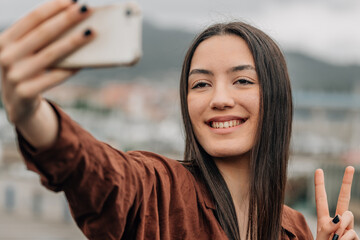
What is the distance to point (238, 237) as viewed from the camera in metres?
1.30

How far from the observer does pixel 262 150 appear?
1335mm

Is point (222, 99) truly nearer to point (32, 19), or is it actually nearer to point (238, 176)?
point (238, 176)

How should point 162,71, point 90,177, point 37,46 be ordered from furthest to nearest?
point 162,71 < point 90,177 < point 37,46

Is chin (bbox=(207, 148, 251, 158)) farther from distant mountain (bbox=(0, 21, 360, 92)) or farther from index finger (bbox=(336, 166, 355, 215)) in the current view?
distant mountain (bbox=(0, 21, 360, 92))

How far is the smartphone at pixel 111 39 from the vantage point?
751mm

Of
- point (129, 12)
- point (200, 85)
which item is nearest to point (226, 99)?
point (200, 85)

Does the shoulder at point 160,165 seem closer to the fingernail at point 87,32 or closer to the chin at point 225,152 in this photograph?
the chin at point 225,152

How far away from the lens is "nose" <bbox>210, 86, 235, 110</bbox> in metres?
1.26

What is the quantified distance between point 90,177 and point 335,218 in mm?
786

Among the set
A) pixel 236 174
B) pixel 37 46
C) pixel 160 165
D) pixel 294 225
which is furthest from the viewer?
pixel 294 225

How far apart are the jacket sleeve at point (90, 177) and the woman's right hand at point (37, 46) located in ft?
0.33

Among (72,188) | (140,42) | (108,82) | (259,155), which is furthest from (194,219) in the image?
(108,82)

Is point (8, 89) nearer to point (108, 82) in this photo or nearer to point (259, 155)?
point (259, 155)

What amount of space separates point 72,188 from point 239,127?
56 cm
